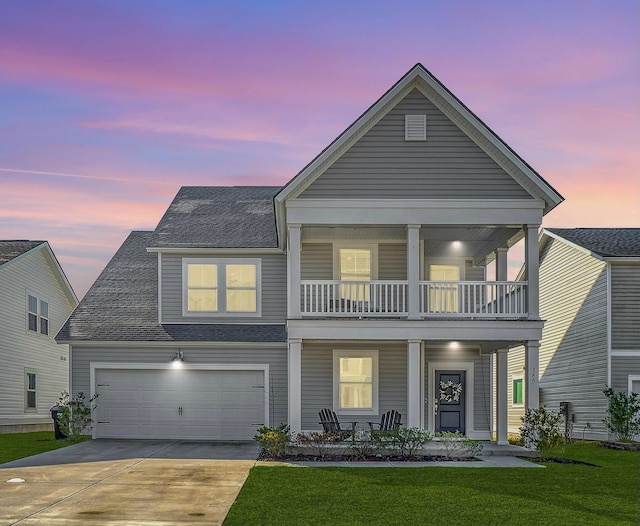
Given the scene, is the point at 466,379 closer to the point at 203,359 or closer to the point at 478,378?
the point at 478,378

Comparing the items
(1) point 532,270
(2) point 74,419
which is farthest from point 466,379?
(2) point 74,419

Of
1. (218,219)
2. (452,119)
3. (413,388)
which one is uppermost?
(452,119)

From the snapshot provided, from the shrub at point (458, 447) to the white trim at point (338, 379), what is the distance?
414 cm

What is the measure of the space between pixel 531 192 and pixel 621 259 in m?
6.86

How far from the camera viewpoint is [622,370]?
2498 centimetres

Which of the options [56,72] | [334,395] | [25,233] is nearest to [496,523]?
[334,395]

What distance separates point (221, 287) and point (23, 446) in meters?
6.93

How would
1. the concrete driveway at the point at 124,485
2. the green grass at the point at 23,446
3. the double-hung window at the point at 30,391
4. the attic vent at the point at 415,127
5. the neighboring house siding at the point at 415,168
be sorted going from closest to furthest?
the concrete driveway at the point at 124,485 < the green grass at the point at 23,446 < the neighboring house siding at the point at 415,168 < the attic vent at the point at 415,127 < the double-hung window at the point at 30,391

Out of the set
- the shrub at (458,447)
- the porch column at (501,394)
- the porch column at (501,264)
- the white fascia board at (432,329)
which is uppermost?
the porch column at (501,264)

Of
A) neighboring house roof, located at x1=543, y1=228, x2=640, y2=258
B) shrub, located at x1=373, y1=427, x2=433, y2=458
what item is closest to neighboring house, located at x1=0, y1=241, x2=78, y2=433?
shrub, located at x1=373, y1=427, x2=433, y2=458

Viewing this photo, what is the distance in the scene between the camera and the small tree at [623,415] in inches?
933

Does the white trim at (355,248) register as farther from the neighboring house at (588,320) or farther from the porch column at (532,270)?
the neighboring house at (588,320)

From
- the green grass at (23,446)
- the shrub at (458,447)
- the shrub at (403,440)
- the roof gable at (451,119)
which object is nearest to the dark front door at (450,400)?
the shrub at (458,447)

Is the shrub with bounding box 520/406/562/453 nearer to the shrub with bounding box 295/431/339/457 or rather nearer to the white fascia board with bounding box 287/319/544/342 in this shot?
the white fascia board with bounding box 287/319/544/342
